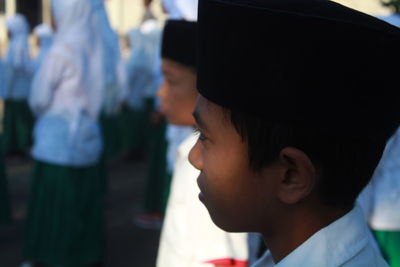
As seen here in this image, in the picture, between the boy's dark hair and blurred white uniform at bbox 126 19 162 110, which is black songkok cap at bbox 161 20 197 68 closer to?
the boy's dark hair

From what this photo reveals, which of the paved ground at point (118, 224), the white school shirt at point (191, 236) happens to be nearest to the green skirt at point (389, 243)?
the white school shirt at point (191, 236)

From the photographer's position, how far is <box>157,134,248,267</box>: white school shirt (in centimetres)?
161

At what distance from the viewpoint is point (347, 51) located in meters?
0.88

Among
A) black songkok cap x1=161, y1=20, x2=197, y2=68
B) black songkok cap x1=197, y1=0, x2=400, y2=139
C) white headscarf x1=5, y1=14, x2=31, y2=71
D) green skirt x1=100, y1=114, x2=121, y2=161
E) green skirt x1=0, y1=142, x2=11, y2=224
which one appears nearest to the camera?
black songkok cap x1=197, y1=0, x2=400, y2=139

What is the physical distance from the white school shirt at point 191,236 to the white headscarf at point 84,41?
6.82 feet

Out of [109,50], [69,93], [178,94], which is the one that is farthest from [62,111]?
[109,50]

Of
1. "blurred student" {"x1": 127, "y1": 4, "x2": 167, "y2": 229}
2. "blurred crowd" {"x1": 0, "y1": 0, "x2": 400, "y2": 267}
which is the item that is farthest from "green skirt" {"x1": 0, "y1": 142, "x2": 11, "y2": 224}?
"blurred student" {"x1": 127, "y1": 4, "x2": 167, "y2": 229}

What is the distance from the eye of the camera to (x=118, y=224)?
206 inches

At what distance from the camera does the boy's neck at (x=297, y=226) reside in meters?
0.99

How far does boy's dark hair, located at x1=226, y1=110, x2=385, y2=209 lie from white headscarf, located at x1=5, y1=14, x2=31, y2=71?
23.5ft

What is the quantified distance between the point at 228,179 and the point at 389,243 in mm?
1387

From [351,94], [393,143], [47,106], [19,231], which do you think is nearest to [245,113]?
[351,94]

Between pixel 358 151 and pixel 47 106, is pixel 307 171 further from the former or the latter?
pixel 47 106

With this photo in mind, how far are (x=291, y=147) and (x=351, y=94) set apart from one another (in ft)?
→ 0.39
